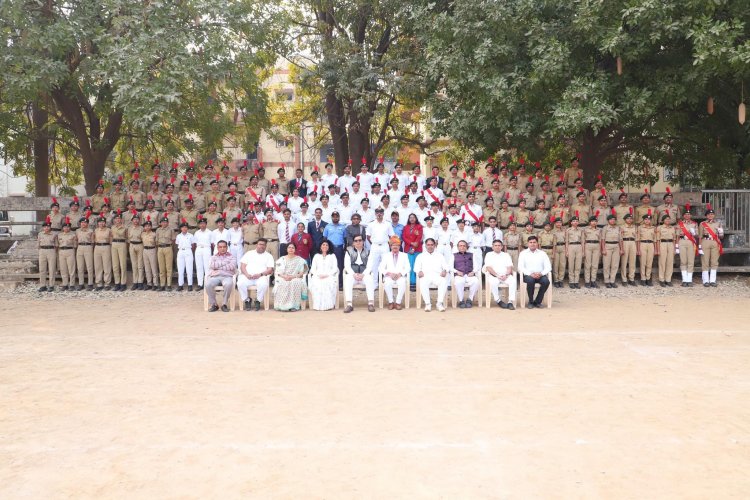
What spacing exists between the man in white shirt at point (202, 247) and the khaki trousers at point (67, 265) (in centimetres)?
259

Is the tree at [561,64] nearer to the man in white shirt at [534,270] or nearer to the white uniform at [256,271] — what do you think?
the man in white shirt at [534,270]

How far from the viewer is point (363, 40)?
1742 centimetres

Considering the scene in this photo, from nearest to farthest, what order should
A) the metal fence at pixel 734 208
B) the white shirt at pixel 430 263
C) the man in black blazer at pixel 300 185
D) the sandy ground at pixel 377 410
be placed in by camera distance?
the sandy ground at pixel 377 410 < the white shirt at pixel 430 263 < the man in black blazer at pixel 300 185 < the metal fence at pixel 734 208

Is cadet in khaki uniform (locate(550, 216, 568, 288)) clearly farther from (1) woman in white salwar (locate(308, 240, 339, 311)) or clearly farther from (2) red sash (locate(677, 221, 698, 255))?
(1) woman in white salwar (locate(308, 240, 339, 311))

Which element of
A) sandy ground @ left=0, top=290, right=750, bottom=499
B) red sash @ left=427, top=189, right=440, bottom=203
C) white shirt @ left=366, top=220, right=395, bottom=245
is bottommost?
sandy ground @ left=0, top=290, right=750, bottom=499

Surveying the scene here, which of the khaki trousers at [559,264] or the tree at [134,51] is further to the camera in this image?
the khaki trousers at [559,264]

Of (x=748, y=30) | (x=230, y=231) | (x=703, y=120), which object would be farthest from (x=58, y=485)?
(x=703, y=120)

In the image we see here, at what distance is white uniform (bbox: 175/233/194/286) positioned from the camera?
13117mm

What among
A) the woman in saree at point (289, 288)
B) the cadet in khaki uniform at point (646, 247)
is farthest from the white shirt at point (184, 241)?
the cadet in khaki uniform at point (646, 247)

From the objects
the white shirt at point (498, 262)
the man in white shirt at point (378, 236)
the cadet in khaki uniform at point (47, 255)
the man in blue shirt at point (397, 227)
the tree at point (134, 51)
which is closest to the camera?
the white shirt at point (498, 262)

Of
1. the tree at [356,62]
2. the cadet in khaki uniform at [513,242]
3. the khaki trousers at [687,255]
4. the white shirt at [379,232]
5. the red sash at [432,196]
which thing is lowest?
the khaki trousers at [687,255]

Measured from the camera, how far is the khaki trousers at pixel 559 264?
1329 cm

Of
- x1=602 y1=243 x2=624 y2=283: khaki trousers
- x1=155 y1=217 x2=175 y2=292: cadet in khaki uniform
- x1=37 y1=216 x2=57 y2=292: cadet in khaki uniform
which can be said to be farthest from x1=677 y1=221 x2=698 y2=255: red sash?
x1=37 y1=216 x2=57 y2=292: cadet in khaki uniform

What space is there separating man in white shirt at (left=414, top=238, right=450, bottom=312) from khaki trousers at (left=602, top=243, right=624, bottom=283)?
12.5ft
